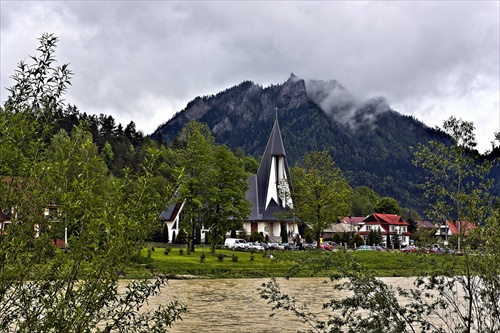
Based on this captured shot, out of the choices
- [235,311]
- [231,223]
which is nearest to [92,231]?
[235,311]

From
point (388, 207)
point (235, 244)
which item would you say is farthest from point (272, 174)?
point (388, 207)

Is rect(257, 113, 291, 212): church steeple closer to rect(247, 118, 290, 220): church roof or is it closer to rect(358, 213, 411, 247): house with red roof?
rect(247, 118, 290, 220): church roof

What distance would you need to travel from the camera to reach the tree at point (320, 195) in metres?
55.8

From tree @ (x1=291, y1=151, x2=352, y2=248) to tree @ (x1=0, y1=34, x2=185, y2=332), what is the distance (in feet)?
162

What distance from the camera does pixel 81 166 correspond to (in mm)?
6902

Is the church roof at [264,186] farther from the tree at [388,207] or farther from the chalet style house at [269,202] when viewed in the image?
the tree at [388,207]

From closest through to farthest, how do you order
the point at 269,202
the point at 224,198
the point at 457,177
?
the point at 457,177 → the point at 224,198 → the point at 269,202

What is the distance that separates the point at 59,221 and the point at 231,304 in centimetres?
1871

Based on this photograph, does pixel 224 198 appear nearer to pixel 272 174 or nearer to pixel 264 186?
pixel 264 186

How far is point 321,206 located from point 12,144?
50.9m

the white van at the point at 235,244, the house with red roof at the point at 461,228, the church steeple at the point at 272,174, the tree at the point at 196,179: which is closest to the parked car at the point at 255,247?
the white van at the point at 235,244

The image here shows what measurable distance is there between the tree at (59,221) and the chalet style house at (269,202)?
212 feet

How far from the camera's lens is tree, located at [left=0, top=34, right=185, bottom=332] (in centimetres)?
600

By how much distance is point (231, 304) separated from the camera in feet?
80.0
